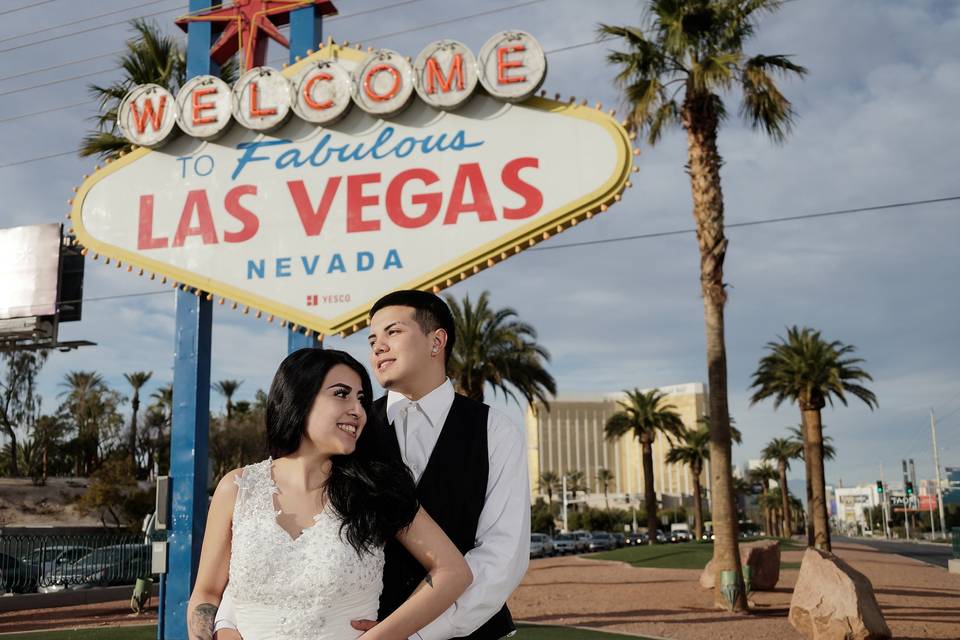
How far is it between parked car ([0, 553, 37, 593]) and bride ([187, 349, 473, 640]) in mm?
23287

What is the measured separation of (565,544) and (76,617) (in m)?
36.5

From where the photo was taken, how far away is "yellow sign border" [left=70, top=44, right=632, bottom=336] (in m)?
8.86

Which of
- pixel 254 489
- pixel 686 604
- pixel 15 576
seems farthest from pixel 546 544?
pixel 254 489

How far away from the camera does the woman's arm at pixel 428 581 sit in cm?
253

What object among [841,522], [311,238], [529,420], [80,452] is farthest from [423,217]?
[841,522]

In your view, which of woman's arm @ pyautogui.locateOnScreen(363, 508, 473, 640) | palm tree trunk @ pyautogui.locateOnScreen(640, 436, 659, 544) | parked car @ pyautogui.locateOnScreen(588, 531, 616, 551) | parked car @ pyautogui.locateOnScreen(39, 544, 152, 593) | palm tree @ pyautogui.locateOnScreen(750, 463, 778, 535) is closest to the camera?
woman's arm @ pyautogui.locateOnScreen(363, 508, 473, 640)

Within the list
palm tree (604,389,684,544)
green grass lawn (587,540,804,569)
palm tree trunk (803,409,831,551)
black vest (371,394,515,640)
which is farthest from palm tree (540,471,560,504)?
black vest (371,394,515,640)

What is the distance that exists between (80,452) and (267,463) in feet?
195

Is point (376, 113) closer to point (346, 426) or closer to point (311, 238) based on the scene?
point (311, 238)

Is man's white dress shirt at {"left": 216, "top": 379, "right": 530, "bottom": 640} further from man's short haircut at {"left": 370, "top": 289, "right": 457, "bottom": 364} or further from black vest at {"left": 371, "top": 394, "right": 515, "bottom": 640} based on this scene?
man's short haircut at {"left": 370, "top": 289, "right": 457, "bottom": 364}

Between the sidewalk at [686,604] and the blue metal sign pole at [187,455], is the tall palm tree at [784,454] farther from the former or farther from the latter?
the blue metal sign pole at [187,455]

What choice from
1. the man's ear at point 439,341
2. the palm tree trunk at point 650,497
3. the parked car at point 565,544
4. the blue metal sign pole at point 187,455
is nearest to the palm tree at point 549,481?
the parked car at point 565,544

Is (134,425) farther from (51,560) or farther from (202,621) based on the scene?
(202,621)

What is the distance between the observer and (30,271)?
24766 millimetres
